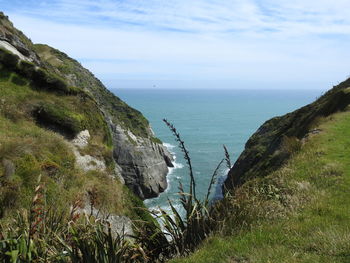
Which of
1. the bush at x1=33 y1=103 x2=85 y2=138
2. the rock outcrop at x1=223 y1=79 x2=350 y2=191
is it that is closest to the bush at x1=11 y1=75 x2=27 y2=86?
the bush at x1=33 y1=103 x2=85 y2=138

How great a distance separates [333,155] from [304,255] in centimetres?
1071

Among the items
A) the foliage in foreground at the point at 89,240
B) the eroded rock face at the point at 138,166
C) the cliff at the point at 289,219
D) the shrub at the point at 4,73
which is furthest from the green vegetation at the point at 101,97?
the foliage in foreground at the point at 89,240

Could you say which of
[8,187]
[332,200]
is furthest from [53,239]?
[332,200]

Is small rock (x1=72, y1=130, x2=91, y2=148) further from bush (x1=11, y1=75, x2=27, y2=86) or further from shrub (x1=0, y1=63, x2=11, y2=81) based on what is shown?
shrub (x1=0, y1=63, x2=11, y2=81)

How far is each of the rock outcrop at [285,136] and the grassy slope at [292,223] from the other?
106 inches

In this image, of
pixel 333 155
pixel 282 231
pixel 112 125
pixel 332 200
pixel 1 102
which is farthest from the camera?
pixel 112 125

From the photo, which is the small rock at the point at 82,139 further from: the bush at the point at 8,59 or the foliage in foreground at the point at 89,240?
the foliage in foreground at the point at 89,240

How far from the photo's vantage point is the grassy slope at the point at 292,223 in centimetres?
738

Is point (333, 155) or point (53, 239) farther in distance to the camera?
point (333, 155)

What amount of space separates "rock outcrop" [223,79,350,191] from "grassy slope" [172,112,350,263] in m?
2.70

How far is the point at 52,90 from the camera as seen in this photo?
29047mm

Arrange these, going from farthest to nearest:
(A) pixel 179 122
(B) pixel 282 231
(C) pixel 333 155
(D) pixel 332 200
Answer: (A) pixel 179 122 < (C) pixel 333 155 < (D) pixel 332 200 < (B) pixel 282 231

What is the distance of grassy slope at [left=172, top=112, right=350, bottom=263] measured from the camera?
7.38 meters

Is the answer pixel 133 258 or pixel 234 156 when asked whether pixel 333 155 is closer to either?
pixel 133 258
